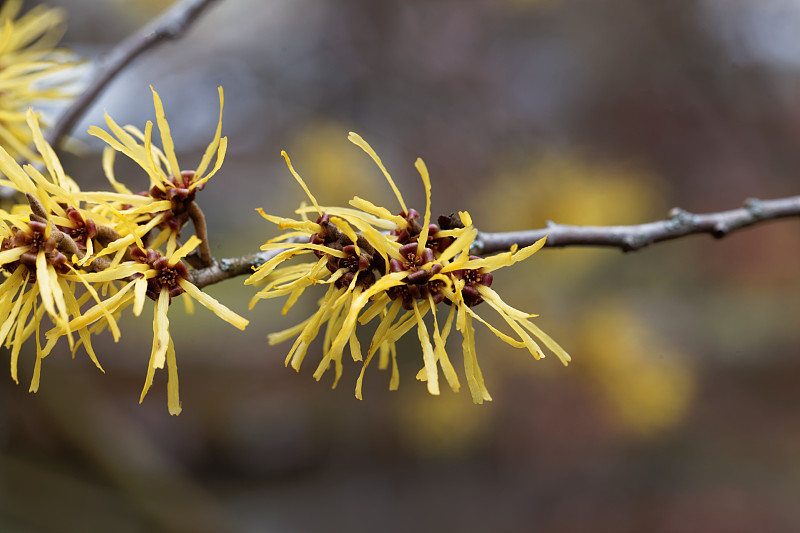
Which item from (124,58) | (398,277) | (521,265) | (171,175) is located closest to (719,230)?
(398,277)

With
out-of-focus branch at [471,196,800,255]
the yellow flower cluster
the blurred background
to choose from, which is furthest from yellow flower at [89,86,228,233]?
the blurred background

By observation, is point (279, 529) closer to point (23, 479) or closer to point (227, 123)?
point (23, 479)

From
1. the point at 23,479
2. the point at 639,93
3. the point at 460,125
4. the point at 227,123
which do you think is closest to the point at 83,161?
the point at 227,123

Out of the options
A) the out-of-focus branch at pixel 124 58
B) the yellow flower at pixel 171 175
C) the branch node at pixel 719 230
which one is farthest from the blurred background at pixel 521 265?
the yellow flower at pixel 171 175

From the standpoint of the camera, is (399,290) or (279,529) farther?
(279,529)

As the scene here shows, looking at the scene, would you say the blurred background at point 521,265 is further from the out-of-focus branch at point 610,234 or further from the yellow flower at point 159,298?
the yellow flower at point 159,298

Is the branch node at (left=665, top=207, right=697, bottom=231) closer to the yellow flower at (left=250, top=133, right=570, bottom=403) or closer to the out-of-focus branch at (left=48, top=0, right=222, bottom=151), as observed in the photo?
the yellow flower at (left=250, top=133, right=570, bottom=403)
